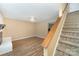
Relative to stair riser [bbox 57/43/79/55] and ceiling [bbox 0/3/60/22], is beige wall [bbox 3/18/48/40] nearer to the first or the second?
ceiling [bbox 0/3/60/22]

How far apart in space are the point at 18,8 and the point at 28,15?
0.19 m

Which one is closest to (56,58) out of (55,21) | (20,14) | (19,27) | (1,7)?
(55,21)

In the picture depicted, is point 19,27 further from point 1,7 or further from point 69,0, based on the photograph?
point 69,0

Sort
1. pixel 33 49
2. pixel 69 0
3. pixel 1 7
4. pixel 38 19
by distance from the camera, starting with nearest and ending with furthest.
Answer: pixel 69 0 → pixel 1 7 → pixel 38 19 → pixel 33 49

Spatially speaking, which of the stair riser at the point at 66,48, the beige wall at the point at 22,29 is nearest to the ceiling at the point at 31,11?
the beige wall at the point at 22,29

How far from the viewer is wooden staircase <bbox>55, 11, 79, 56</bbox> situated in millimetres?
1645

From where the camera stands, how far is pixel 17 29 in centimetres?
148

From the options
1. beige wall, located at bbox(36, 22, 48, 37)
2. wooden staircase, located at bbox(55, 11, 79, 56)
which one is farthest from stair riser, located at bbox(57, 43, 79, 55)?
beige wall, located at bbox(36, 22, 48, 37)

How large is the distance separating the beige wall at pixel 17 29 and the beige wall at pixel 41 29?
8cm

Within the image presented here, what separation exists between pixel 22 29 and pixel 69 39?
1.00 meters

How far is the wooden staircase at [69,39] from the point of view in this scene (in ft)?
5.40

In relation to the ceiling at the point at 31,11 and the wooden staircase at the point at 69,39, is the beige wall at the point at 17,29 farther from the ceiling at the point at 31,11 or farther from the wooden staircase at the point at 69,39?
the wooden staircase at the point at 69,39

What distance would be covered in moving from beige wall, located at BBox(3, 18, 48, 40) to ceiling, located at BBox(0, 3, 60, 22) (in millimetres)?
80

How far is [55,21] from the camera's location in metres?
1.52
